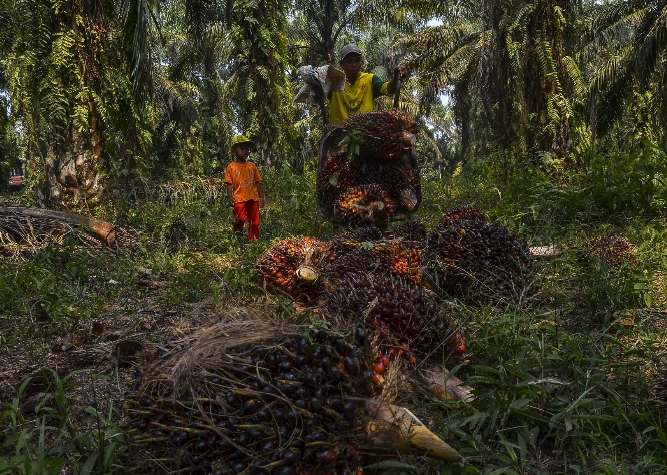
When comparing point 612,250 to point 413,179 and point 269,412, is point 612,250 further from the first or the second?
point 269,412

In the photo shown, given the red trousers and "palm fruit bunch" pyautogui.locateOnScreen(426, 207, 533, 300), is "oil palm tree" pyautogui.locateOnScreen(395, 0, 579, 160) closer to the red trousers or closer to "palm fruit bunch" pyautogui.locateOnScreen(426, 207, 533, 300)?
the red trousers

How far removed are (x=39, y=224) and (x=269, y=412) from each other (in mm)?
4664

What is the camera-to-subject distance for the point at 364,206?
182 inches

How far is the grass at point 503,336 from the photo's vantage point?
1887 millimetres

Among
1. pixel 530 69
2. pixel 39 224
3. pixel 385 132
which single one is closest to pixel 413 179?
pixel 385 132

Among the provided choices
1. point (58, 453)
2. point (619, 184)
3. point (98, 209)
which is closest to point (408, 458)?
point (58, 453)

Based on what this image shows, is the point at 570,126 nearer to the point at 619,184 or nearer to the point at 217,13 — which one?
the point at 619,184

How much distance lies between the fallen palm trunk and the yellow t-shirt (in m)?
2.60

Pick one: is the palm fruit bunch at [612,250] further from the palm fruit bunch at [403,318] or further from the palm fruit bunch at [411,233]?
the palm fruit bunch at [403,318]

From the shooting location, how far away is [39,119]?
21.8 feet

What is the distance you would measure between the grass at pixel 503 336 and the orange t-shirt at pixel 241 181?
74 cm

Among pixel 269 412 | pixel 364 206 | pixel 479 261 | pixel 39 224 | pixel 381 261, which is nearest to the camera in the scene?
pixel 269 412

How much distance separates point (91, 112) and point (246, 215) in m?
2.17

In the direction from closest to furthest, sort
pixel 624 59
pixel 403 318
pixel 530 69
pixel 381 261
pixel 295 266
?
1. pixel 403 318
2. pixel 381 261
3. pixel 295 266
4. pixel 530 69
5. pixel 624 59
